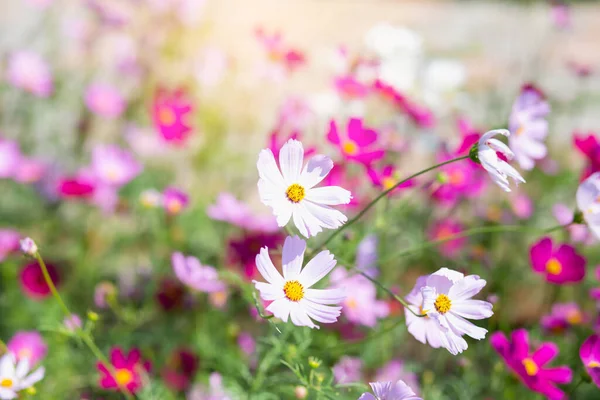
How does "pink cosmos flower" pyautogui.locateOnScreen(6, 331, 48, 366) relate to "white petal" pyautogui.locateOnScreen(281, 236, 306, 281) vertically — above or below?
below

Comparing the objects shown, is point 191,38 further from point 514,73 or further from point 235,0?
point 514,73

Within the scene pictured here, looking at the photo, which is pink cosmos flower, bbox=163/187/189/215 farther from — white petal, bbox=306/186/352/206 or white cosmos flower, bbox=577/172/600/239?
white cosmos flower, bbox=577/172/600/239

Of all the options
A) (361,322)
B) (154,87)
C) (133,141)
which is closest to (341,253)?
(361,322)

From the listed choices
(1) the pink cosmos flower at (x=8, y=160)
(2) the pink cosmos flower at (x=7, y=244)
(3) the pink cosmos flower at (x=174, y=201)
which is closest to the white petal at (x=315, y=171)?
(3) the pink cosmos flower at (x=174, y=201)

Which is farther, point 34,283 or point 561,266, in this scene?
point 34,283

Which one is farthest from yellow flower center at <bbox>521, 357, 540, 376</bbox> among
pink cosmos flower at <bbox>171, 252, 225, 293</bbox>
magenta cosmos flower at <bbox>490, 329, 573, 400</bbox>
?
pink cosmos flower at <bbox>171, 252, 225, 293</bbox>

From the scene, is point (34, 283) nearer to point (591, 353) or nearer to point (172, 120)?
point (172, 120)

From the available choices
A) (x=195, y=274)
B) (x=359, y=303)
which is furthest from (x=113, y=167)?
(x=359, y=303)
